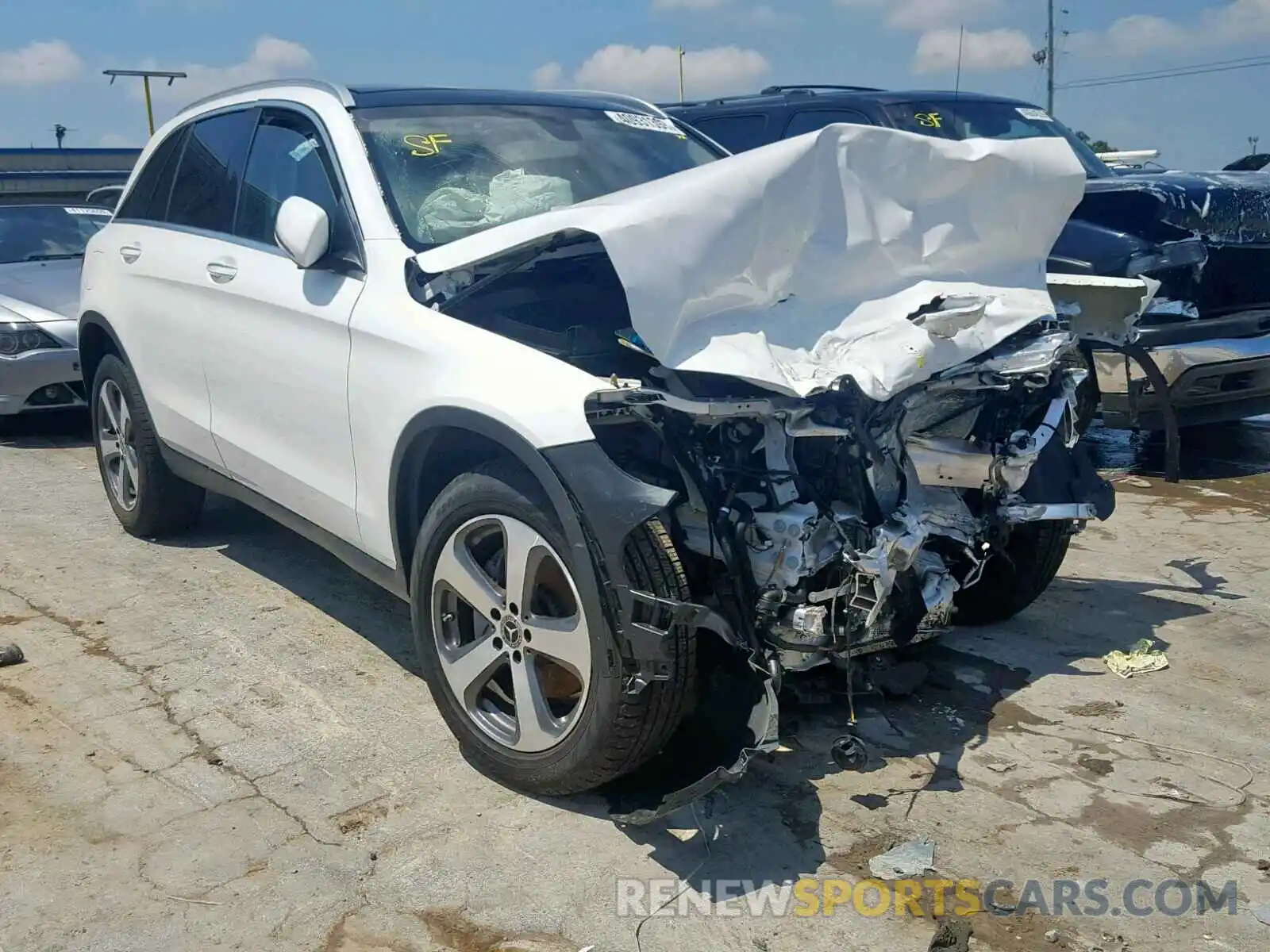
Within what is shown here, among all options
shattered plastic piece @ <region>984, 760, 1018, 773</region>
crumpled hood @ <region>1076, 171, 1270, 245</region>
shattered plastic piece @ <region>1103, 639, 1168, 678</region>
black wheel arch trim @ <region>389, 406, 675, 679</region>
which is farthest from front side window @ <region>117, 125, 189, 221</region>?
crumpled hood @ <region>1076, 171, 1270, 245</region>

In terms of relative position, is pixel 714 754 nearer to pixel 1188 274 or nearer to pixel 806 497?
pixel 806 497

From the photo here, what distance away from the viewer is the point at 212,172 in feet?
16.1

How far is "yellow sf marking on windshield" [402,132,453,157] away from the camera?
13.2ft

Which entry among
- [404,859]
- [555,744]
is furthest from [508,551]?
[404,859]

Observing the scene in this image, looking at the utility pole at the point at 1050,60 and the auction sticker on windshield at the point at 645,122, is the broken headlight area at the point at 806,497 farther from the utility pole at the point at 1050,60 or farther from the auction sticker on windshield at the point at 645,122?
the utility pole at the point at 1050,60

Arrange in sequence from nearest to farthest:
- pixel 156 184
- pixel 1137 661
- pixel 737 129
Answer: pixel 1137 661
pixel 156 184
pixel 737 129

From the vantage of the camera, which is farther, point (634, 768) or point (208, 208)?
point (208, 208)

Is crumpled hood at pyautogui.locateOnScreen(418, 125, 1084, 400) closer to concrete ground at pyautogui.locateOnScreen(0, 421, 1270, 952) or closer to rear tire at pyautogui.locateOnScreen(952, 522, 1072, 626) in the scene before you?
rear tire at pyautogui.locateOnScreen(952, 522, 1072, 626)

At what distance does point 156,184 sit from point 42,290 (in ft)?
12.0

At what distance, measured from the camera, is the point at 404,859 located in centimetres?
310

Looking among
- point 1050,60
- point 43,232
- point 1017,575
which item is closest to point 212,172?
point 1017,575

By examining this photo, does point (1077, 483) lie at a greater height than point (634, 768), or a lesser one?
greater

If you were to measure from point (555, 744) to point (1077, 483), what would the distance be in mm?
2008

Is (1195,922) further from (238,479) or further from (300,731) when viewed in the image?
(238,479)
